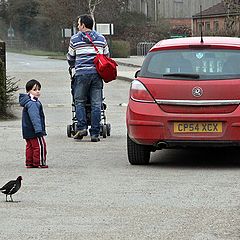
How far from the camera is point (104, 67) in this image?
13.0 meters

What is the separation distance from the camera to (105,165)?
1110 centimetres

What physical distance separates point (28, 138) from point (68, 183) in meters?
1.47

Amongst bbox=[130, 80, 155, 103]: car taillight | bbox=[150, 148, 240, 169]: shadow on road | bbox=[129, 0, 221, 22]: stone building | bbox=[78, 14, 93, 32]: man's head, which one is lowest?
bbox=[150, 148, 240, 169]: shadow on road

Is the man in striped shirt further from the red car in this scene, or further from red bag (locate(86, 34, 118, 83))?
the red car

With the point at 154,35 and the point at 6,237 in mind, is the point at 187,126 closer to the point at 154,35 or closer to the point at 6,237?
the point at 6,237

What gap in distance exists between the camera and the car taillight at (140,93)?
10617mm

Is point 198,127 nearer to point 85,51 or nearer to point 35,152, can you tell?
point 35,152

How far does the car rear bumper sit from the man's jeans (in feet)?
8.85

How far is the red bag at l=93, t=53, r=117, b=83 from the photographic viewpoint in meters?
13.0

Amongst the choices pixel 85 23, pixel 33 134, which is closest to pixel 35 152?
pixel 33 134

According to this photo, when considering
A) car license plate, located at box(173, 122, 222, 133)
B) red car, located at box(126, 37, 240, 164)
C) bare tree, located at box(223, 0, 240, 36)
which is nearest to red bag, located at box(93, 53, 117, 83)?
red car, located at box(126, 37, 240, 164)

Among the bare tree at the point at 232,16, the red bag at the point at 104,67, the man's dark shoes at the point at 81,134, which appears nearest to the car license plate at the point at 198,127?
the red bag at the point at 104,67

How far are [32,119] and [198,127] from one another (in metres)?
1.99

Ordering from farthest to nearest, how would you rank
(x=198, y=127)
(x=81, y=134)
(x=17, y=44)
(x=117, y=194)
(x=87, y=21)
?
1. (x=17, y=44)
2. (x=81, y=134)
3. (x=87, y=21)
4. (x=198, y=127)
5. (x=117, y=194)
